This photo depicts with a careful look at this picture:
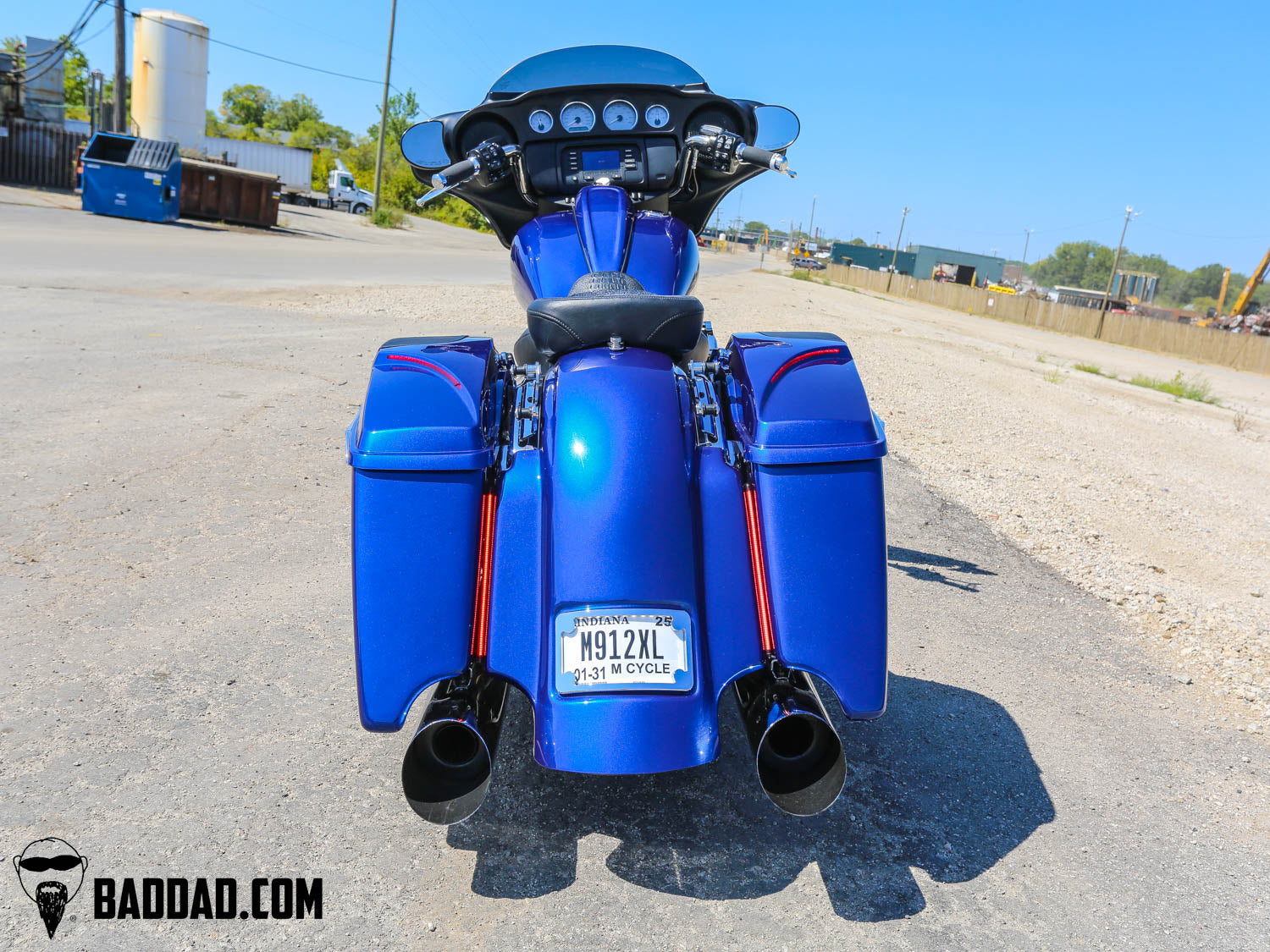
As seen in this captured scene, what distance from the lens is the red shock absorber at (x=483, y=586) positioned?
2252mm

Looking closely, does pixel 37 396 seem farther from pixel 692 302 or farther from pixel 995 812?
pixel 995 812

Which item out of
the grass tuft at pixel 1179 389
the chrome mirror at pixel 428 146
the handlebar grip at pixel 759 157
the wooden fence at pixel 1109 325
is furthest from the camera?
the wooden fence at pixel 1109 325

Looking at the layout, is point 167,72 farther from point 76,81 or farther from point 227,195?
point 76,81

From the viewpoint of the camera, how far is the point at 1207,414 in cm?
1567

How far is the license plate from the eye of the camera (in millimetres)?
2053

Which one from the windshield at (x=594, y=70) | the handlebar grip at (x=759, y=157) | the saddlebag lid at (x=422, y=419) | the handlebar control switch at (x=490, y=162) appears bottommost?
the saddlebag lid at (x=422, y=419)

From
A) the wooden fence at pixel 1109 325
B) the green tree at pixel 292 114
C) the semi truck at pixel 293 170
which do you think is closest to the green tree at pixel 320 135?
the green tree at pixel 292 114

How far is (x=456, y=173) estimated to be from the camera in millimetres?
3328

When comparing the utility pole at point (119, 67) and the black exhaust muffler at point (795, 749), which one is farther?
the utility pole at point (119, 67)

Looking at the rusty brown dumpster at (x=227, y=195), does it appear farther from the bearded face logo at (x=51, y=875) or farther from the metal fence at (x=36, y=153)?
the bearded face logo at (x=51, y=875)

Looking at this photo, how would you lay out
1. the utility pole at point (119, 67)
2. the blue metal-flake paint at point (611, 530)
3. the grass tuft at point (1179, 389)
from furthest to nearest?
1. the utility pole at point (119, 67)
2. the grass tuft at point (1179, 389)
3. the blue metal-flake paint at point (611, 530)

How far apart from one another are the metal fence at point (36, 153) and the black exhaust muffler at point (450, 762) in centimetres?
3683

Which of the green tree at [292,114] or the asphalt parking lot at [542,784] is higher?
the green tree at [292,114]

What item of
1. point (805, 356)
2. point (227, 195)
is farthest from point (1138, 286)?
point (805, 356)
